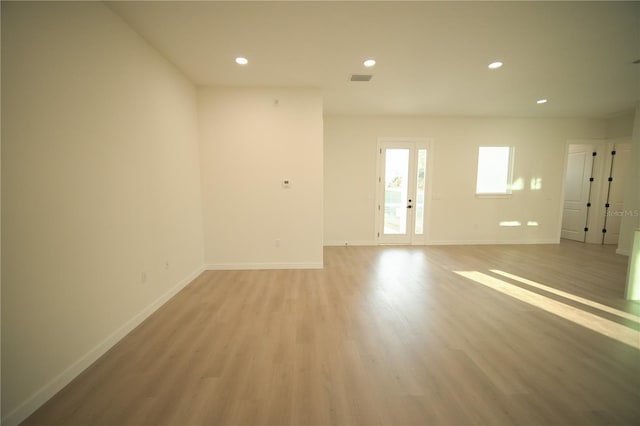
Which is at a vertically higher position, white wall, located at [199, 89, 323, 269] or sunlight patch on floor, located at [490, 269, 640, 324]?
white wall, located at [199, 89, 323, 269]

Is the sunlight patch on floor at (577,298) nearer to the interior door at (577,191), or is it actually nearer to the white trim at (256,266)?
the white trim at (256,266)

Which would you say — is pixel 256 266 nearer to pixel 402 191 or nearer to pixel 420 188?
pixel 402 191

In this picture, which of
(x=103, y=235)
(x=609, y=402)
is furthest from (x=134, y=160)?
(x=609, y=402)

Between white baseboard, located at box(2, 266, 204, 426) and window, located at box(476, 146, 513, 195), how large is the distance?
668cm

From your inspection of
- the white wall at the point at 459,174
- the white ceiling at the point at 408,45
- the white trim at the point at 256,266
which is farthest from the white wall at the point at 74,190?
the white wall at the point at 459,174

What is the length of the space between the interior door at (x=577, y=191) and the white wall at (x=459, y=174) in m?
0.51

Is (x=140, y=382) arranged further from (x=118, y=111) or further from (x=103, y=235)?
(x=118, y=111)

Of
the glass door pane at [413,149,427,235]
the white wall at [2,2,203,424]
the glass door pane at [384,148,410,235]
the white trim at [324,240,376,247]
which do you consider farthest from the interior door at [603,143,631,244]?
the white wall at [2,2,203,424]

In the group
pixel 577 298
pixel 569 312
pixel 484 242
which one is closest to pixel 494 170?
pixel 484 242

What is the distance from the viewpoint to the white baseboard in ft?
4.22

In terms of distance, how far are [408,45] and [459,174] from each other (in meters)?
3.84

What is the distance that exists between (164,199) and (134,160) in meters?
0.60

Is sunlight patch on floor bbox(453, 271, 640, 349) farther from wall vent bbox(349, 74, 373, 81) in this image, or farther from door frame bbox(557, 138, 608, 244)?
door frame bbox(557, 138, 608, 244)

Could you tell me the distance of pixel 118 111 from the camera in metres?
2.05
